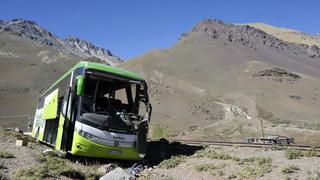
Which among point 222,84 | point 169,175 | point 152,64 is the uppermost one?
point 152,64

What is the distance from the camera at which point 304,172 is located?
11.3 metres

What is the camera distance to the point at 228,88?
4761 inches

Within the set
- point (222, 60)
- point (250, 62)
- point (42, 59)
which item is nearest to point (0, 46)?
point (42, 59)

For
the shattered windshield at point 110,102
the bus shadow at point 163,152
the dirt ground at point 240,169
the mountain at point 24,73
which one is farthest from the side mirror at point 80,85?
the mountain at point 24,73

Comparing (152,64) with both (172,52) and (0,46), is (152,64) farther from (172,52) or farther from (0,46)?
(0,46)

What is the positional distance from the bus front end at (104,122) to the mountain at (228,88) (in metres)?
30.7

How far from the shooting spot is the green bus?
14.6 metres

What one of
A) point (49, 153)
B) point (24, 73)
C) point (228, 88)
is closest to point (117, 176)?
point (49, 153)

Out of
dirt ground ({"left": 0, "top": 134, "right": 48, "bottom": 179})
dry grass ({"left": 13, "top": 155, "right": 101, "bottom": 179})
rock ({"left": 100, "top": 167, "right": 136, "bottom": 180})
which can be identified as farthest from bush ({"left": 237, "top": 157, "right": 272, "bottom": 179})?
dirt ground ({"left": 0, "top": 134, "right": 48, "bottom": 179})

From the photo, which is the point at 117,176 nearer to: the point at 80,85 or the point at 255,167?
the point at 255,167

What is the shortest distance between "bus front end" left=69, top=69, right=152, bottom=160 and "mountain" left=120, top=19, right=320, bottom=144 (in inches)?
1209

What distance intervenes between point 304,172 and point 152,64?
134803mm

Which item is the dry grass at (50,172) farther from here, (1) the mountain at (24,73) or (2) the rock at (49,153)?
(1) the mountain at (24,73)

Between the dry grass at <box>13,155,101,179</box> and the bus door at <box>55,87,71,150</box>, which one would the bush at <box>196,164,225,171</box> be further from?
the bus door at <box>55,87,71,150</box>
